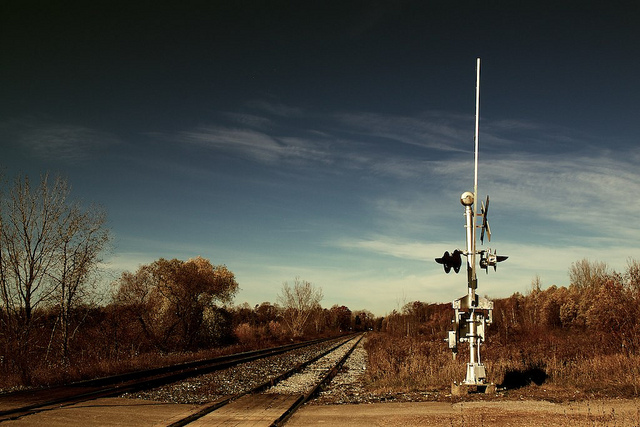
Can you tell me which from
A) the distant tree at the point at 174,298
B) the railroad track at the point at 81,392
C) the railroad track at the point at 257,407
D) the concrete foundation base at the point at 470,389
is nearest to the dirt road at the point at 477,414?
the railroad track at the point at 257,407

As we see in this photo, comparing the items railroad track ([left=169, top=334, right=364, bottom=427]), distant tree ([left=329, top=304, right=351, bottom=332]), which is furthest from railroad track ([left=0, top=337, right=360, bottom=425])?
distant tree ([left=329, top=304, right=351, bottom=332])

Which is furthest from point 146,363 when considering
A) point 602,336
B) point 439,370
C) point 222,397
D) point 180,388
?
point 602,336

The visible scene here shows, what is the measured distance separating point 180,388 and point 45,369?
19.9ft

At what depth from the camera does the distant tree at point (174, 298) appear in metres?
35.4

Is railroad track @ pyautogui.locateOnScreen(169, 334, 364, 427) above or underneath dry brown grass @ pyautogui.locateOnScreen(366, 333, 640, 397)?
underneath

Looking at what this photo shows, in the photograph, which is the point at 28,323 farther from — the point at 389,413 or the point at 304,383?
the point at 389,413

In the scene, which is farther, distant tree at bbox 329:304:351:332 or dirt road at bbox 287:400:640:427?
distant tree at bbox 329:304:351:332

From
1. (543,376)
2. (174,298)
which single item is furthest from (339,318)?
(543,376)

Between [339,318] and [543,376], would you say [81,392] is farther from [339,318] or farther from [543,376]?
[339,318]

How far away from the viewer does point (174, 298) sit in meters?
41.2

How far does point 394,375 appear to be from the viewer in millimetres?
16750

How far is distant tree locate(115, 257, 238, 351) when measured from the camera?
116ft

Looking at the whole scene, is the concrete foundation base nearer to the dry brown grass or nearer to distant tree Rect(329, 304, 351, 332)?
the dry brown grass

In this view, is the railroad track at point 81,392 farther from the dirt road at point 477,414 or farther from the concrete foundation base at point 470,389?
the concrete foundation base at point 470,389
